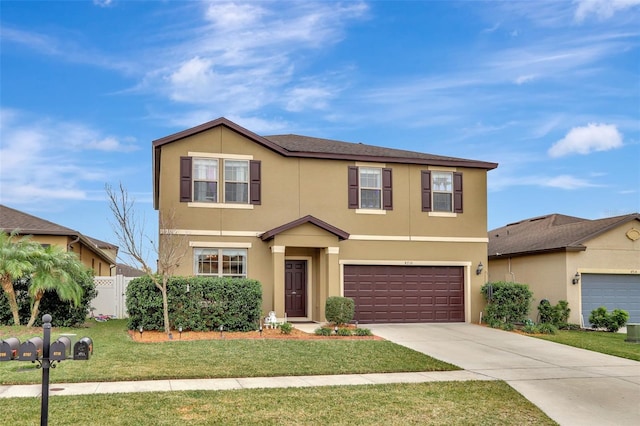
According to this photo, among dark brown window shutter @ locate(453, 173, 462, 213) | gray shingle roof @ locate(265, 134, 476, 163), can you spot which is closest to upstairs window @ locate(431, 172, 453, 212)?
dark brown window shutter @ locate(453, 173, 462, 213)

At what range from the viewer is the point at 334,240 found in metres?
20.2

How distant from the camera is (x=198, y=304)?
17.3 metres

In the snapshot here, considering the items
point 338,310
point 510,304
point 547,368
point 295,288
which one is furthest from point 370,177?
point 547,368

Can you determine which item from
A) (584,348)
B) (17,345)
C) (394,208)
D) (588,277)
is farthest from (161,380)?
(588,277)

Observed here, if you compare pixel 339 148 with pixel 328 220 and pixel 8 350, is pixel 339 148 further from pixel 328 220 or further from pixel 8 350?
pixel 8 350

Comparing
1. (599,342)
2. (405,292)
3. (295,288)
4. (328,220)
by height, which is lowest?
(599,342)

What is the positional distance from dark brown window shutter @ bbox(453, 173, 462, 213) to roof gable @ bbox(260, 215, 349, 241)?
15.4ft

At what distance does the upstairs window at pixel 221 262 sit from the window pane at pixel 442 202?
716 centimetres

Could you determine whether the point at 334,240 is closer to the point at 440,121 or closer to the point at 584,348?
the point at 440,121

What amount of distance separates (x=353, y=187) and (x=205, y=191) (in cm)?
513

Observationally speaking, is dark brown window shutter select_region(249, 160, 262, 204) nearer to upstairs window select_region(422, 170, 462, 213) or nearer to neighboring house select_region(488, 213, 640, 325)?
upstairs window select_region(422, 170, 462, 213)

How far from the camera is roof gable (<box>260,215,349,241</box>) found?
19.5m

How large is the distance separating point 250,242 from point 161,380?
9906mm

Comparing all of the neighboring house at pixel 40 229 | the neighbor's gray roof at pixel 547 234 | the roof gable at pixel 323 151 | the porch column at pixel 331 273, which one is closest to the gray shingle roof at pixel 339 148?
the roof gable at pixel 323 151
